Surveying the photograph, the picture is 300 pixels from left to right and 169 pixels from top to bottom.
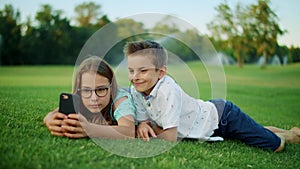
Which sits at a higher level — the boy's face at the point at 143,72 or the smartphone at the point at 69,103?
the boy's face at the point at 143,72

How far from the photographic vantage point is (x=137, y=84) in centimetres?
311

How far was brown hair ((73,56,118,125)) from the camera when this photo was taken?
10.1 ft

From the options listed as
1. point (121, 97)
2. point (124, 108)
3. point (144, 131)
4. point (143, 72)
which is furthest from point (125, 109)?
point (143, 72)

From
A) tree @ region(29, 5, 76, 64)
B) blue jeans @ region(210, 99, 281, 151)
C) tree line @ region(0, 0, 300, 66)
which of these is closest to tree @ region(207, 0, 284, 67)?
tree line @ region(0, 0, 300, 66)

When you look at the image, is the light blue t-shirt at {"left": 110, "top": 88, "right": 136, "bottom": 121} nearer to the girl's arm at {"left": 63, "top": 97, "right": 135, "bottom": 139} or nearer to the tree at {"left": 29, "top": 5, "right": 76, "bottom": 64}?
the girl's arm at {"left": 63, "top": 97, "right": 135, "bottom": 139}

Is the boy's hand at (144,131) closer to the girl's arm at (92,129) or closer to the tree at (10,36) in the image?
the girl's arm at (92,129)

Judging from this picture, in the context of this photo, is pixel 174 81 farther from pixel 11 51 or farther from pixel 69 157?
pixel 11 51

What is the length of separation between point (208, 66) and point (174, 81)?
0.45 metres

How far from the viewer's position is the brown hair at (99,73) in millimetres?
3084

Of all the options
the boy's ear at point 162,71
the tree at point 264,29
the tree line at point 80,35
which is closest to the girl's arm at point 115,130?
the boy's ear at point 162,71

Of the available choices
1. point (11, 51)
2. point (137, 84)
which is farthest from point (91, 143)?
point (11, 51)

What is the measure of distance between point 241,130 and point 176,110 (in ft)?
3.32

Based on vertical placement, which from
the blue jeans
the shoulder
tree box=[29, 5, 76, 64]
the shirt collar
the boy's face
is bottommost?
the blue jeans

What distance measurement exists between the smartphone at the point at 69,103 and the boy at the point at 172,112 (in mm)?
516
